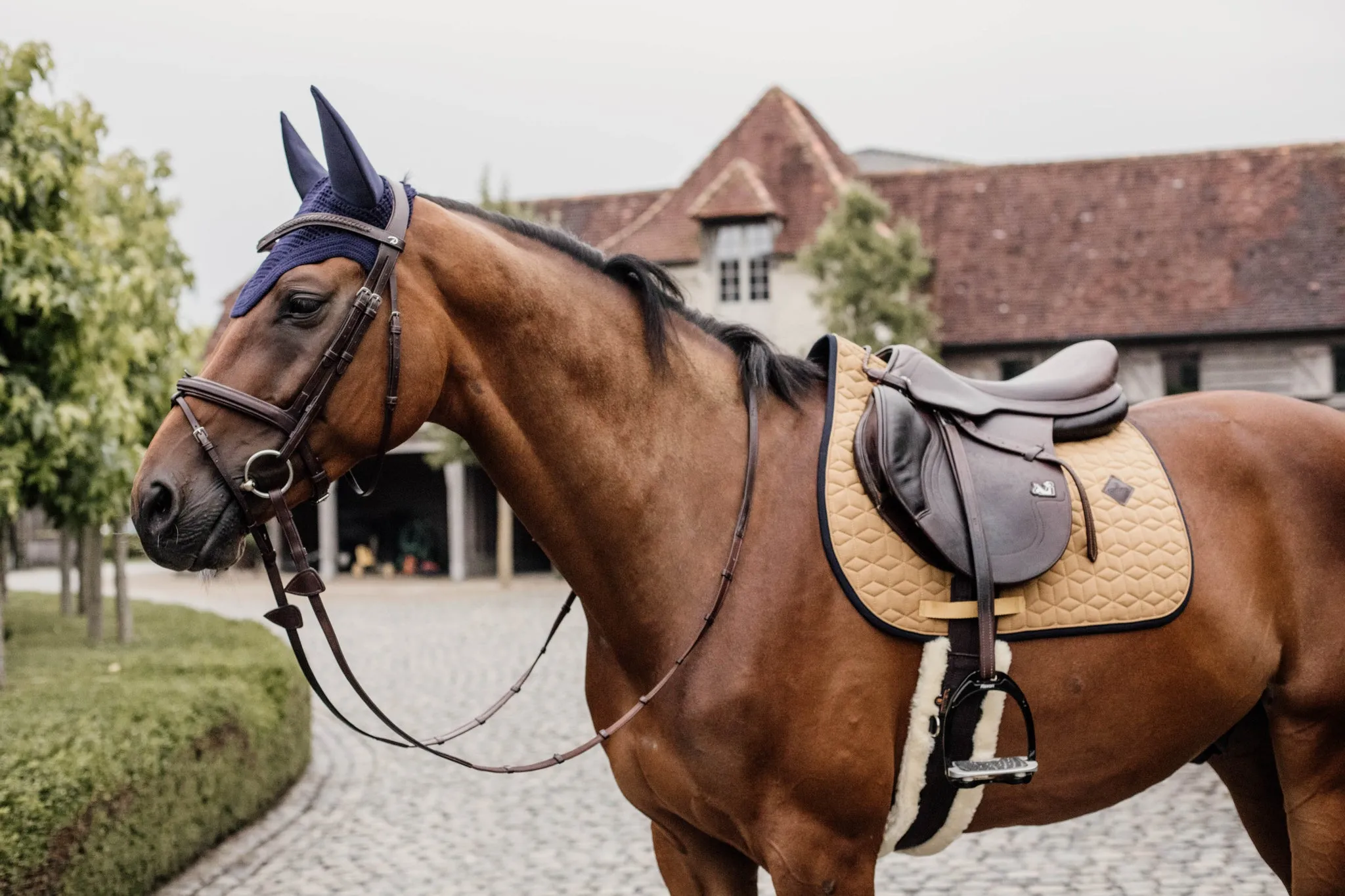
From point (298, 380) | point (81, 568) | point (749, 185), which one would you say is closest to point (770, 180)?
point (749, 185)

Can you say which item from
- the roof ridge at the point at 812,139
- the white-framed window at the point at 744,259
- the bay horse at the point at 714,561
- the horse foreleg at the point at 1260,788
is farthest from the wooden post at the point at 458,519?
the bay horse at the point at 714,561

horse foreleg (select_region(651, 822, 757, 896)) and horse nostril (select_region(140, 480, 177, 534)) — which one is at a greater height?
horse nostril (select_region(140, 480, 177, 534))

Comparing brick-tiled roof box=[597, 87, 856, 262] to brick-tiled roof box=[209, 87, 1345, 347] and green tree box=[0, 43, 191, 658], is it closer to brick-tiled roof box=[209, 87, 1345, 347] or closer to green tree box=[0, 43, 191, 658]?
brick-tiled roof box=[209, 87, 1345, 347]

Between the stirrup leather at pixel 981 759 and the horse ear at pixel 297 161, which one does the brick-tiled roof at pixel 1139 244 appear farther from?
the horse ear at pixel 297 161

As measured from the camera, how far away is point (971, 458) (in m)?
2.63

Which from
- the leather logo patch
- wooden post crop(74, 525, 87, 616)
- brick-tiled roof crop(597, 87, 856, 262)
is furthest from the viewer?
brick-tiled roof crop(597, 87, 856, 262)

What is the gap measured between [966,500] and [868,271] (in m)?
17.6

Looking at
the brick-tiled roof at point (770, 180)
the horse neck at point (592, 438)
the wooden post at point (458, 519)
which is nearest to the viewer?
the horse neck at point (592, 438)

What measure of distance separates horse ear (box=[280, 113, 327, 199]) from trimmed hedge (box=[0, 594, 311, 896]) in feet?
9.50

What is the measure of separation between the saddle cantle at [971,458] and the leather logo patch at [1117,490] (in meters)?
0.11

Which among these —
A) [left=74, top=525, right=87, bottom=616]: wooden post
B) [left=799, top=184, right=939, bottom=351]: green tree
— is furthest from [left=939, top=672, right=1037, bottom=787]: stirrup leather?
[left=799, top=184, right=939, bottom=351]: green tree

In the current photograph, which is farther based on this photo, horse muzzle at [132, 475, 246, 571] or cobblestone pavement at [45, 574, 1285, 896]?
cobblestone pavement at [45, 574, 1285, 896]

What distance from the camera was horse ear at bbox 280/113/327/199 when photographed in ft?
8.00

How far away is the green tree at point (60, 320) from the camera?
7055mm
